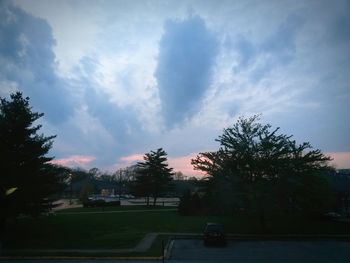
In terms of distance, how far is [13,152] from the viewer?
2986cm

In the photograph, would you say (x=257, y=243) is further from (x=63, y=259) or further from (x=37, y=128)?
(x=37, y=128)

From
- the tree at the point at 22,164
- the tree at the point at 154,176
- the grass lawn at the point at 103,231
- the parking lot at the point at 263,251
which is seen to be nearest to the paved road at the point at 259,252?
the parking lot at the point at 263,251

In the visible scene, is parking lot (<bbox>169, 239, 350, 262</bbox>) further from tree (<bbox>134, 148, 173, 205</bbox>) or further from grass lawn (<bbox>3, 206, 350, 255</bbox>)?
tree (<bbox>134, 148, 173, 205</bbox>)

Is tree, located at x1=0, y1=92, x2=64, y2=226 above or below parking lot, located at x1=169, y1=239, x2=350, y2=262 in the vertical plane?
above

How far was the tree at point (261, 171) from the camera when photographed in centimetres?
2934

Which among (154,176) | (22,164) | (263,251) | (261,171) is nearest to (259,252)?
(263,251)

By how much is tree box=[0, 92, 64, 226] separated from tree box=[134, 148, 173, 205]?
36.3m

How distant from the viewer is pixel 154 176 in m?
69.6

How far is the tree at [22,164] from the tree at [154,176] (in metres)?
36.3

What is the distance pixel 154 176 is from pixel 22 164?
133ft

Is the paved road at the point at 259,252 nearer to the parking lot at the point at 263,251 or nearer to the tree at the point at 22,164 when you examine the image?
the parking lot at the point at 263,251

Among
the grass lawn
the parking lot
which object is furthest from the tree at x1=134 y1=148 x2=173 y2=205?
the parking lot

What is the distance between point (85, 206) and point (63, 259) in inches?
1967

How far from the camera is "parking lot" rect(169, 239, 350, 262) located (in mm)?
21234
